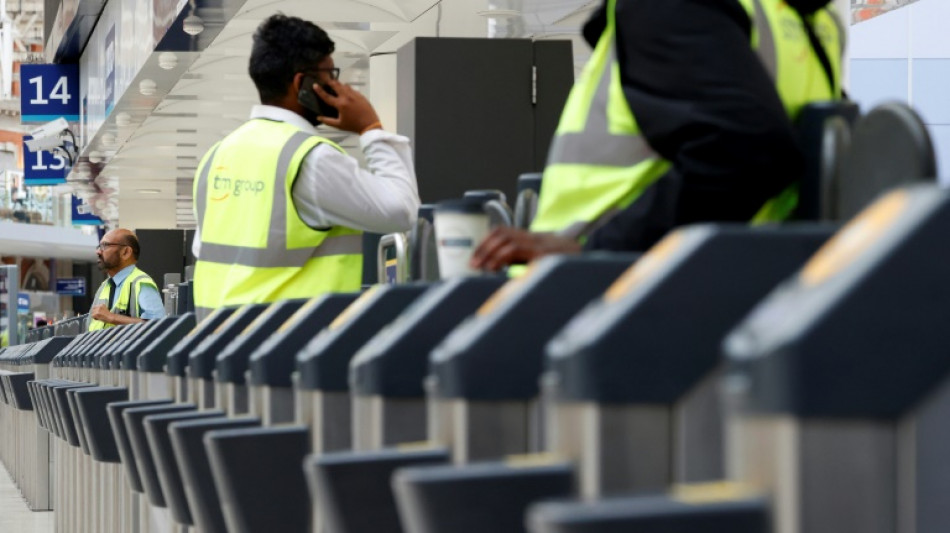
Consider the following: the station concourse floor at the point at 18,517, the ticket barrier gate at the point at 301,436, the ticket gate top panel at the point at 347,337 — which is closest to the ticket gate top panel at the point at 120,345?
the ticket barrier gate at the point at 301,436

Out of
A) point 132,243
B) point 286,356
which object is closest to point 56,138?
point 132,243

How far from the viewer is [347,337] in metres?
1.73

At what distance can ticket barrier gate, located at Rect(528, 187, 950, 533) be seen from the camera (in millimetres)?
885

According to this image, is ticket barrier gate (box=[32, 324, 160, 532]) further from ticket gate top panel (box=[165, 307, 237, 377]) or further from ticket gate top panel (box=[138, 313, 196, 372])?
ticket gate top panel (box=[165, 307, 237, 377])

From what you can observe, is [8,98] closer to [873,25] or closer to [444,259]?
[873,25]

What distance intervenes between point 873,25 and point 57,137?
10122 mm

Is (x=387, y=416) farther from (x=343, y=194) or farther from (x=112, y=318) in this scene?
(x=112, y=318)

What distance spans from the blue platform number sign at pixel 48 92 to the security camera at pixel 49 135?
0.20 meters

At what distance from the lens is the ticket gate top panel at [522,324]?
1252 mm

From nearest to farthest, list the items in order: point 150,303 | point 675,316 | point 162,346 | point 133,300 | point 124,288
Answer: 1. point 675,316
2. point 162,346
3. point 150,303
4. point 133,300
5. point 124,288

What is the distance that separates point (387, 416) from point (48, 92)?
16.7 m

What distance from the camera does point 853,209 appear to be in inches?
74.2

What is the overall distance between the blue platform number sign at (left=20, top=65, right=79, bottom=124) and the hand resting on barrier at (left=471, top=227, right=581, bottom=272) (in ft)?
52.3

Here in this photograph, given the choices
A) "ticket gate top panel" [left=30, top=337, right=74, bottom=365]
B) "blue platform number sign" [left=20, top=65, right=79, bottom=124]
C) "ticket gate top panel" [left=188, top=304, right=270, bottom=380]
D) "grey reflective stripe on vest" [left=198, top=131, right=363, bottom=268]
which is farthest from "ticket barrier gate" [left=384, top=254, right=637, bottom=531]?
"blue platform number sign" [left=20, top=65, right=79, bottom=124]
